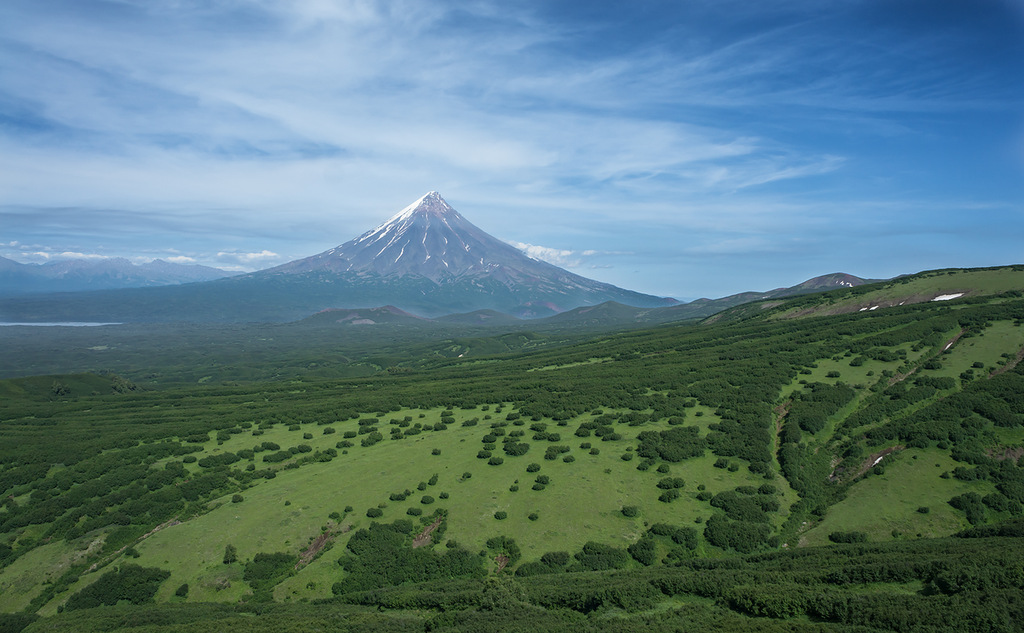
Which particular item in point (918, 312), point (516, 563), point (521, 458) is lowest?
point (516, 563)

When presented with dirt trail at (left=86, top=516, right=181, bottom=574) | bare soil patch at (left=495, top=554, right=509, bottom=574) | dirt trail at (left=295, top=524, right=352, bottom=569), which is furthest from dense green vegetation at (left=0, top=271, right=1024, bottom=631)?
bare soil patch at (left=495, top=554, right=509, bottom=574)

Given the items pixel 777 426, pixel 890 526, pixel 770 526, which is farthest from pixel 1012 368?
pixel 770 526

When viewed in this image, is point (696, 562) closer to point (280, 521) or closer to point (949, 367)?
point (280, 521)

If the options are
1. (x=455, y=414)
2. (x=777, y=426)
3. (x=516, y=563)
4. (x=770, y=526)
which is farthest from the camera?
(x=455, y=414)

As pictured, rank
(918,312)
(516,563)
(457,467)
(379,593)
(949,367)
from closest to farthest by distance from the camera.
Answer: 1. (379,593)
2. (516,563)
3. (457,467)
4. (949,367)
5. (918,312)

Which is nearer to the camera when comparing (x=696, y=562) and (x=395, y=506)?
(x=696, y=562)

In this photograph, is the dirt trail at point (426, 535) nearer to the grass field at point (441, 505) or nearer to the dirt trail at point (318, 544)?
the grass field at point (441, 505)

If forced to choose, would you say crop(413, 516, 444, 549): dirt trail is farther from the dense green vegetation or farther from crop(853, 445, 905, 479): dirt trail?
crop(853, 445, 905, 479): dirt trail

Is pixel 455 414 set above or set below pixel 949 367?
below

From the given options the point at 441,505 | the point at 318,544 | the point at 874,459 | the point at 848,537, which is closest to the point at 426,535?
the point at 441,505
